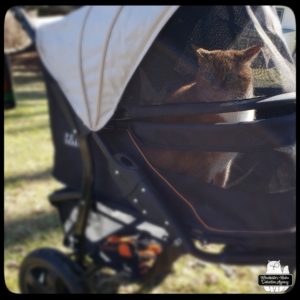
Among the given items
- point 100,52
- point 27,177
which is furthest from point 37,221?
point 100,52

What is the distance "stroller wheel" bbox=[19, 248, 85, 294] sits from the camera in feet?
5.85

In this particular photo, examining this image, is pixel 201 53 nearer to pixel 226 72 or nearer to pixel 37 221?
pixel 226 72

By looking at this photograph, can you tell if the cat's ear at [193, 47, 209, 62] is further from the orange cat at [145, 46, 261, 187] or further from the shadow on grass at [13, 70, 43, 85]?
the shadow on grass at [13, 70, 43, 85]

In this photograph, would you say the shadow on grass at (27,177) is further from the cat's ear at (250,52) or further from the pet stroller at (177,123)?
the cat's ear at (250,52)

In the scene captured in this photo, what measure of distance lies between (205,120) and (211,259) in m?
0.51

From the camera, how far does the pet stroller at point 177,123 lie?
1217 millimetres

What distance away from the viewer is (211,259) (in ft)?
4.73

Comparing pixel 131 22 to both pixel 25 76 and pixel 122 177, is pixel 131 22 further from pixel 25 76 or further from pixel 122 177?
pixel 25 76

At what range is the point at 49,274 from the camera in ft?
6.15

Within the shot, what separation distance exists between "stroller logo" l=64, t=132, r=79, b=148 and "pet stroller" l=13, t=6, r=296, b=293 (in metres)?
0.12

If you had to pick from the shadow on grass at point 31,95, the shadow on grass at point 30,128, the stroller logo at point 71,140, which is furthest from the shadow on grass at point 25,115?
the stroller logo at point 71,140

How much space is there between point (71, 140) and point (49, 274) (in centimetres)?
63

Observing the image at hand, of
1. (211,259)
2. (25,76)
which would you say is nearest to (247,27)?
(211,259)

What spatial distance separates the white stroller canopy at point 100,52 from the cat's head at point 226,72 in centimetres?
19
